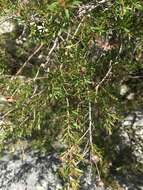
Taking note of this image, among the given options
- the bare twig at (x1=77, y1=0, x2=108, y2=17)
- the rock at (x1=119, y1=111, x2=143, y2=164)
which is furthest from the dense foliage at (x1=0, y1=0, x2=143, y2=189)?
the rock at (x1=119, y1=111, x2=143, y2=164)

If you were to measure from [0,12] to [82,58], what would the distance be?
2.75ft

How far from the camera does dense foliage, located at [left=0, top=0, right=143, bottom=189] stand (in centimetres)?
356

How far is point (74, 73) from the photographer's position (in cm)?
386

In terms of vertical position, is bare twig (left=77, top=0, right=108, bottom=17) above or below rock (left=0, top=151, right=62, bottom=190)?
above

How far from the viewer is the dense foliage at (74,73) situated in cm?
356

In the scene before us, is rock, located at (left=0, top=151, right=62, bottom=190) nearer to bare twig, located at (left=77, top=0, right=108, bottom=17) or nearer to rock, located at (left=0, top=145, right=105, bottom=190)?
rock, located at (left=0, top=145, right=105, bottom=190)

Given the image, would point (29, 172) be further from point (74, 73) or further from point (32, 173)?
point (74, 73)

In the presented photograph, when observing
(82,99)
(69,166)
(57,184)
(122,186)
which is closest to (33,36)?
(82,99)

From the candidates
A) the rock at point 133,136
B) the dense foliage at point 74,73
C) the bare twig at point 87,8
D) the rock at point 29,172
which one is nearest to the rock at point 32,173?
the rock at point 29,172

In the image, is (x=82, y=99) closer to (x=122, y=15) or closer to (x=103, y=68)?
(x=103, y=68)

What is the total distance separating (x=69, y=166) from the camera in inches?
146

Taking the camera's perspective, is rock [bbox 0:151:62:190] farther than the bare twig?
Yes

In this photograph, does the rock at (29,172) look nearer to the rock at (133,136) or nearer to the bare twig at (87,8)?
the rock at (133,136)

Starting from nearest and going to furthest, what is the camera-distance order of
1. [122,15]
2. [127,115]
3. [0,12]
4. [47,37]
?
[122,15], [47,37], [0,12], [127,115]
